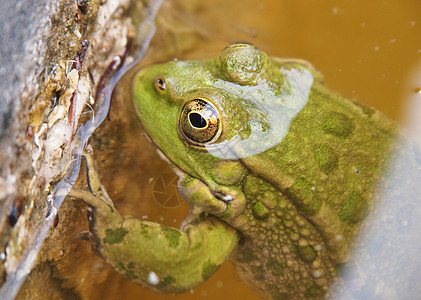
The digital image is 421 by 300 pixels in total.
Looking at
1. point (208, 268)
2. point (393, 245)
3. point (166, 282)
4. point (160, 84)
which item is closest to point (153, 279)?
point (166, 282)

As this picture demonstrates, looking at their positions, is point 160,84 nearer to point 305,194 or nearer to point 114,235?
point 114,235

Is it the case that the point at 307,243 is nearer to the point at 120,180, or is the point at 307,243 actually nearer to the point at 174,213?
the point at 174,213

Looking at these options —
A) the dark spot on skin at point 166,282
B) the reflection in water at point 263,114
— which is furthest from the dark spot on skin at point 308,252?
the dark spot on skin at point 166,282

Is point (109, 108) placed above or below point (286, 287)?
above

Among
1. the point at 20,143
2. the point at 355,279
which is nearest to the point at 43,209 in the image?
the point at 20,143

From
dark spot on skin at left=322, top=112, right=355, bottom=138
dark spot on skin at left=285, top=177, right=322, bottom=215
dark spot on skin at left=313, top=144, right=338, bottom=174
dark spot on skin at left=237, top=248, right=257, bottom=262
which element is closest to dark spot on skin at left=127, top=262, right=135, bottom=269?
dark spot on skin at left=237, top=248, right=257, bottom=262

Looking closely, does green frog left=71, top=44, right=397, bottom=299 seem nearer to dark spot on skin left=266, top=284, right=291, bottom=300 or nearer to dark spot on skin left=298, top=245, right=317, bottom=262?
dark spot on skin left=298, top=245, right=317, bottom=262
